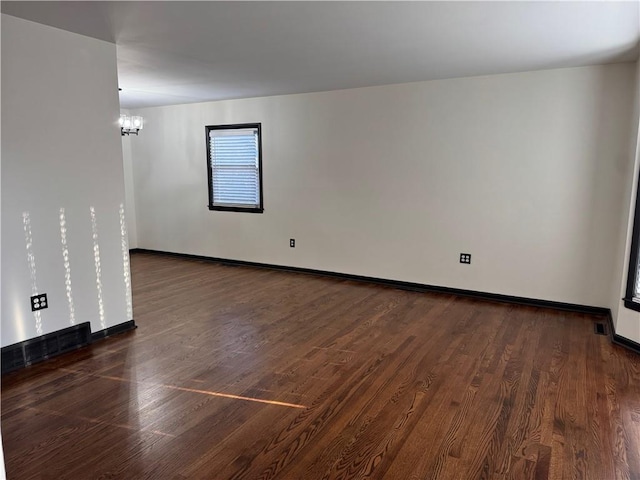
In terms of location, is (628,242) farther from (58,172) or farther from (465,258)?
(58,172)

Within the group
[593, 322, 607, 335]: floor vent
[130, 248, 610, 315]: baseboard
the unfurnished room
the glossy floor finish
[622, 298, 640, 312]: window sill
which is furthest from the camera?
[130, 248, 610, 315]: baseboard

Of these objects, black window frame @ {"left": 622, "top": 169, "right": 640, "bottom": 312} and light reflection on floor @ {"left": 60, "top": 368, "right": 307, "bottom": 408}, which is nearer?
light reflection on floor @ {"left": 60, "top": 368, "right": 307, "bottom": 408}

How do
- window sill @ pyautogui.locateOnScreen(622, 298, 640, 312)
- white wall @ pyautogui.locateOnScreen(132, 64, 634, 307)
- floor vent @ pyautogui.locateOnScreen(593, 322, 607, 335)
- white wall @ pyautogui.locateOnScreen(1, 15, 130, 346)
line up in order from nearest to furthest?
white wall @ pyautogui.locateOnScreen(1, 15, 130, 346)
window sill @ pyautogui.locateOnScreen(622, 298, 640, 312)
floor vent @ pyautogui.locateOnScreen(593, 322, 607, 335)
white wall @ pyautogui.locateOnScreen(132, 64, 634, 307)

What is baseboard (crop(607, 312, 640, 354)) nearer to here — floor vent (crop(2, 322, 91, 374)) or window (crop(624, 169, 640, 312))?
window (crop(624, 169, 640, 312))

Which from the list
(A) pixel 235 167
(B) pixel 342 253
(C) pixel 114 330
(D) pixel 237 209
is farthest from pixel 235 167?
(C) pixel 114 330

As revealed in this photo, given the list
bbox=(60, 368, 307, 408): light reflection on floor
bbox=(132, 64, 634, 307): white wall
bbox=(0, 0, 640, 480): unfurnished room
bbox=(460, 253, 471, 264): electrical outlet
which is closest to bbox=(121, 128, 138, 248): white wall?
bbox=(132, 64, 634, 307): white wall

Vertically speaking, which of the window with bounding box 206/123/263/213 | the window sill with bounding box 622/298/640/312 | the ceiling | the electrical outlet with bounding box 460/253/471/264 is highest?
the ceiling

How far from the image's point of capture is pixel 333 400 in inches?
106

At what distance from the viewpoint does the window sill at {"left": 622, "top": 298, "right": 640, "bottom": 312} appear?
11.1 feet

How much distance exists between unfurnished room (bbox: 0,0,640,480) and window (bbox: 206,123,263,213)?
66 mm

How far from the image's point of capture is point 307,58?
381cm

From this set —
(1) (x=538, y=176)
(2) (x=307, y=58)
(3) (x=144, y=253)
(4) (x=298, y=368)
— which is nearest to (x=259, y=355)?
(4) (x=298, y=368)

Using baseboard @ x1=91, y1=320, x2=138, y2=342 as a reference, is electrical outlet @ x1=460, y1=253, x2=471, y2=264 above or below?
above

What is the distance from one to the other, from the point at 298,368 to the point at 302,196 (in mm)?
3091
